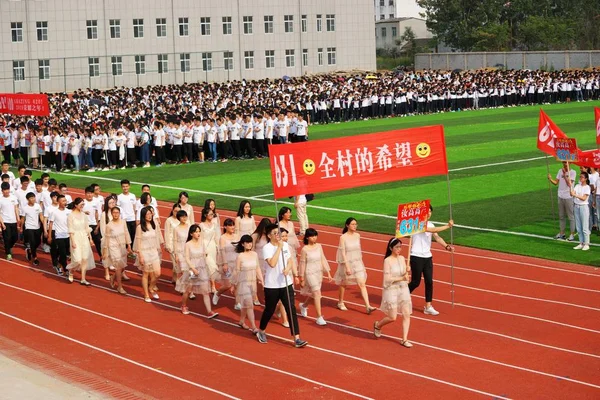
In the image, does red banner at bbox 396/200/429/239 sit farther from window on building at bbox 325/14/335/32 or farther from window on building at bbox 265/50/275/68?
window on building at bbox 325/14/335/32

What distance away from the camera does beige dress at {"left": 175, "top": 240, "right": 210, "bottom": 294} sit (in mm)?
16047

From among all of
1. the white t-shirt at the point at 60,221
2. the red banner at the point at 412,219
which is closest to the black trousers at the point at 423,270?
the red banner at the point at 412,219

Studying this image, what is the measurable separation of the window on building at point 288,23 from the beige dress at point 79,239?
59324 millimetres

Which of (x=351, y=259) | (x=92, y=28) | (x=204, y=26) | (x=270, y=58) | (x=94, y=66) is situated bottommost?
(x=351, y=259)

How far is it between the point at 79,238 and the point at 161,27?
53.5m

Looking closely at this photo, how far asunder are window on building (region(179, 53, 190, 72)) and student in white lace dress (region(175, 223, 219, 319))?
55648mm

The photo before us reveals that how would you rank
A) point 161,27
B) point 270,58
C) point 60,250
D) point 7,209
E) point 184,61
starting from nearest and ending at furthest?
point 60,250
point 7,209
point 161,27
point 184,61
point 270,58

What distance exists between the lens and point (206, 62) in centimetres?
7181

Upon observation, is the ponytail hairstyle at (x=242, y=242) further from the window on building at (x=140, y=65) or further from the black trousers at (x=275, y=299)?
the window on building at (x=140, y=65)

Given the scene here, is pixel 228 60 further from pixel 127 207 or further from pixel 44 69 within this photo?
pixel 127 207

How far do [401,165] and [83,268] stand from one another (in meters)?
6.51

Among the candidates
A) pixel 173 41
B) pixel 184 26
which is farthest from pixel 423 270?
pixel 184 26

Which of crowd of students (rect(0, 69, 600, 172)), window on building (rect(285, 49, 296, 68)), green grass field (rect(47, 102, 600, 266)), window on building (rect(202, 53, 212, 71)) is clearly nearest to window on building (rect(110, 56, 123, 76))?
window on building (rect(202, 53, 212, 71))

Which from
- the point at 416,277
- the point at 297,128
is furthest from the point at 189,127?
the point at 416,277
